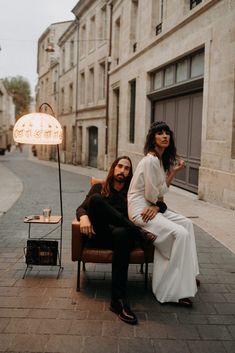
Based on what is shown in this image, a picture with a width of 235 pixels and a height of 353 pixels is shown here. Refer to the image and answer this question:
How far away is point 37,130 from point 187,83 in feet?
26.6

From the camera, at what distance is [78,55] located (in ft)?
96.2

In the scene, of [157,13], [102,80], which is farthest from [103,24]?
[157,13]

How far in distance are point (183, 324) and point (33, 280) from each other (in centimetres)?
185

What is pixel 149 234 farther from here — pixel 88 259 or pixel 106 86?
pixel 106 86

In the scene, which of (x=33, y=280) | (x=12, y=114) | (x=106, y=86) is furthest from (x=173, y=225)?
(x=12, y=114)

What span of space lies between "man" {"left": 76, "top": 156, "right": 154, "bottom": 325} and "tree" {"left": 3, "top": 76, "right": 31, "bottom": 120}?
7669 centimetres

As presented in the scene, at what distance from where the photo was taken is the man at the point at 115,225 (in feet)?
13.0

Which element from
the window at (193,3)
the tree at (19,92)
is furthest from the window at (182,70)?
the tree at (19,92)

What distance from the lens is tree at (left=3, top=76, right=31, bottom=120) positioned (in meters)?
77.8

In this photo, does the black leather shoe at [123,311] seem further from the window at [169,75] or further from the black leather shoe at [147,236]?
the window at [169,75]

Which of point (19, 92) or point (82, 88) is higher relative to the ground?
point (19, 92)

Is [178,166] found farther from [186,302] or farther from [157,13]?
[157,13]

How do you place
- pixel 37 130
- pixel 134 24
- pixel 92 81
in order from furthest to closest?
1. pixel 92 81
2. pixel 134 24
3. pixel 37 130

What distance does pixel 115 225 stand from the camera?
14.1 ft
